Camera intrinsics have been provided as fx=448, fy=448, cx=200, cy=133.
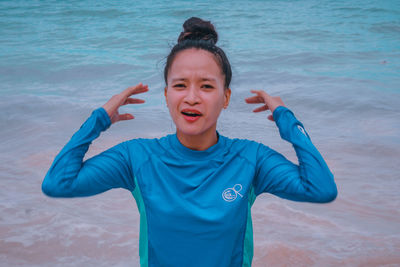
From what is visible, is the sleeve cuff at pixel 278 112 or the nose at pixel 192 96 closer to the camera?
the nose at pixel 192 96

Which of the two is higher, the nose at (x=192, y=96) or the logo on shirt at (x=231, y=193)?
the nose at (x=192, y=96)

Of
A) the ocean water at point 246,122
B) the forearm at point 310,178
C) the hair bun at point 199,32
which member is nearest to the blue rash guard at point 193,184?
the forearm at point 310,178

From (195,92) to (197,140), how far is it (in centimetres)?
22

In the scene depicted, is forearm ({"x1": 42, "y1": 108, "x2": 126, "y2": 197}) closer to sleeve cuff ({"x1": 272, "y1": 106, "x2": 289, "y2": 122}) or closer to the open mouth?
the open mouth

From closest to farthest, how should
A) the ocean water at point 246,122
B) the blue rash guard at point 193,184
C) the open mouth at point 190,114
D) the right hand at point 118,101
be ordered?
the blue rash guard at point 193,184, the open mouth at point 190,114, the right hand at point 118,101, the ocean water at point 246,122

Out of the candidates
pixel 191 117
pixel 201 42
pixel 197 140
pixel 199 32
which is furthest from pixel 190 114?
pixel 199 32

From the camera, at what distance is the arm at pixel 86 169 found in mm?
1863

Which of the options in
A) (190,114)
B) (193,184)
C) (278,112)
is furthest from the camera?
(278,112)

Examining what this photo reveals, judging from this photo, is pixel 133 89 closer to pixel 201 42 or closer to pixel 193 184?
pixel 201 42

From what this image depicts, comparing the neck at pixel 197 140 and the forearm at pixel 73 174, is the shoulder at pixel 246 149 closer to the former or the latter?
the neck at pixel 197 140

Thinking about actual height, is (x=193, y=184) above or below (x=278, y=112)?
below

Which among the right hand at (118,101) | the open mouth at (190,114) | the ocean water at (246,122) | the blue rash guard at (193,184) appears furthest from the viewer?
the ocean water at (246,122)

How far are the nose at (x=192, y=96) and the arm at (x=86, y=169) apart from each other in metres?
0.36

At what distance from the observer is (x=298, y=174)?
1.90 meters
